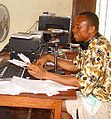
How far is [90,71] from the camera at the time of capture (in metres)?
1.82

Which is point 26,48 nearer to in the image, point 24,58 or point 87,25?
point 24,58

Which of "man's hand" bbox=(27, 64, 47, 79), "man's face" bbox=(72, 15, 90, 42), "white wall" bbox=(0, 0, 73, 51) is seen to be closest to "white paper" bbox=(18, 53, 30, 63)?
"man's hand" bbox=(27, 64, 47, 79)

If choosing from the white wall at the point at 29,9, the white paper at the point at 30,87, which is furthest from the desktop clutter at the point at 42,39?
the white paper at the point at 30,87

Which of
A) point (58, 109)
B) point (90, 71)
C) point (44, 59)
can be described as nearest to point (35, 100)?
point (58, 109)

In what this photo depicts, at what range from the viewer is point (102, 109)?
200 centimetres

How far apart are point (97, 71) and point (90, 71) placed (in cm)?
5

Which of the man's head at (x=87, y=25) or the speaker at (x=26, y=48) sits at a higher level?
the man's head at (x=87, y=25)

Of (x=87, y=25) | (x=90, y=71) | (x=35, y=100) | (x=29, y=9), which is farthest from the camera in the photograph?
(x=29, y=9)

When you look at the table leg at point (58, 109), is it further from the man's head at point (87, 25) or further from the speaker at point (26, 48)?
the speaker at point (26, 48)

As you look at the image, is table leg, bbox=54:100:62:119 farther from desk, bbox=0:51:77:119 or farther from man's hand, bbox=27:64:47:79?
man's hand, bbox=27:64:47:79

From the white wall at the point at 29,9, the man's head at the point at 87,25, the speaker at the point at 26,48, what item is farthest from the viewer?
the white wall at the point at 29,9

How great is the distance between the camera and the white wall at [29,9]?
371 centimetres

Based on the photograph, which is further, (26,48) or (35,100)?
(26,48)

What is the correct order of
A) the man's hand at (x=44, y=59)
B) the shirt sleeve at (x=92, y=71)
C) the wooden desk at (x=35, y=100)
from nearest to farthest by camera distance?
1. the wooden desk at (x=35, y=100)
2. the shirt sleeve at (x=92, y=71)
3. the man's hand at (x=44, y=59)
